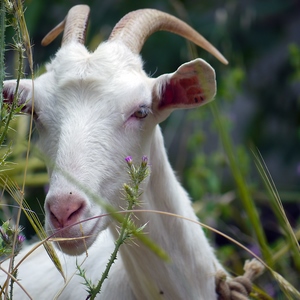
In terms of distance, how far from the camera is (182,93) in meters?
3.18

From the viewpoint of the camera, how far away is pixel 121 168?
3055mm

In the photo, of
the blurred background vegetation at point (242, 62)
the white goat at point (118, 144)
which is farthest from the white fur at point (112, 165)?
the blurred background vegetation at point (242, 62)

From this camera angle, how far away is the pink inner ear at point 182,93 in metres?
3.16

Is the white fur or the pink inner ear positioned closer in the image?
the white fur

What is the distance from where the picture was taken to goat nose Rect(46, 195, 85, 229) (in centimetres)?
269

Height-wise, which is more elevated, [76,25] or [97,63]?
[76,25]

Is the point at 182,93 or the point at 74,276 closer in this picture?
the point at 182,93

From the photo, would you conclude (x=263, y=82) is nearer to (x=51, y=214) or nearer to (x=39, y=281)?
(x=39, y=281)

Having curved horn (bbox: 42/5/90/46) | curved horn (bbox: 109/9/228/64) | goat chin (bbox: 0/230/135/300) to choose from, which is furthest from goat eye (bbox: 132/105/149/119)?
goat chin (bbox: 0/230/135/300)

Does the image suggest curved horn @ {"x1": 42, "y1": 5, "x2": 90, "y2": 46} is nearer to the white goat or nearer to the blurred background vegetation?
the white goat

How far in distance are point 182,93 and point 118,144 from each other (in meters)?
0.37

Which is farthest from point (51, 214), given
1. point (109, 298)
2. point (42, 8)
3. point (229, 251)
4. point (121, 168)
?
point (42, 8)

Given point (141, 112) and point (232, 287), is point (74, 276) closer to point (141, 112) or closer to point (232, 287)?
point (232, 287)

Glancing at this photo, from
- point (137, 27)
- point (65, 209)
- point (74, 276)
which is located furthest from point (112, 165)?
point (74, 276)
